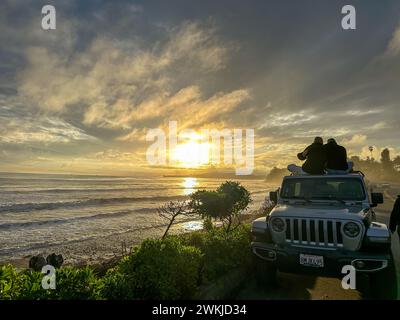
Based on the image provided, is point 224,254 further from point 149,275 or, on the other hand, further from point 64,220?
point 64,220

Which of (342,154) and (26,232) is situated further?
(26,232)

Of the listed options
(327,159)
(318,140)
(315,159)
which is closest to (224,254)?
(315,159)

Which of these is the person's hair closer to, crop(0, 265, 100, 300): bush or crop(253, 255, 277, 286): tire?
crop(253, 255, 277, 286): tire

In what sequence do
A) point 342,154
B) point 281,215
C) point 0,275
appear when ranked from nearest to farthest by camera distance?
point 0,275 < point 281,215 < point 342,154

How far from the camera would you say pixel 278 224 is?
6.16 m

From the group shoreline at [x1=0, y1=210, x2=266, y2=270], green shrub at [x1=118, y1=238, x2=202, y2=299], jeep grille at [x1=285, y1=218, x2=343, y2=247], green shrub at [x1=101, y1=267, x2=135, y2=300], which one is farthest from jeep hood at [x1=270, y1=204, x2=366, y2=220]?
shoreline at [x1=0, y1=210, x2=266, y2=270]

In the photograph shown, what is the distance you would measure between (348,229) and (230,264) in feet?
9.23

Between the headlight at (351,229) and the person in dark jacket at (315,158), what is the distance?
2462 mm

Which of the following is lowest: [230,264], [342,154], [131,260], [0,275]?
[230,264]

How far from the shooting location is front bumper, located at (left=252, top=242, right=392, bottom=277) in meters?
5.18

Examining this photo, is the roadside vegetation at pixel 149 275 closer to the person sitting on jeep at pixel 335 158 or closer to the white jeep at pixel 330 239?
the white jeep at pixel 330 239
